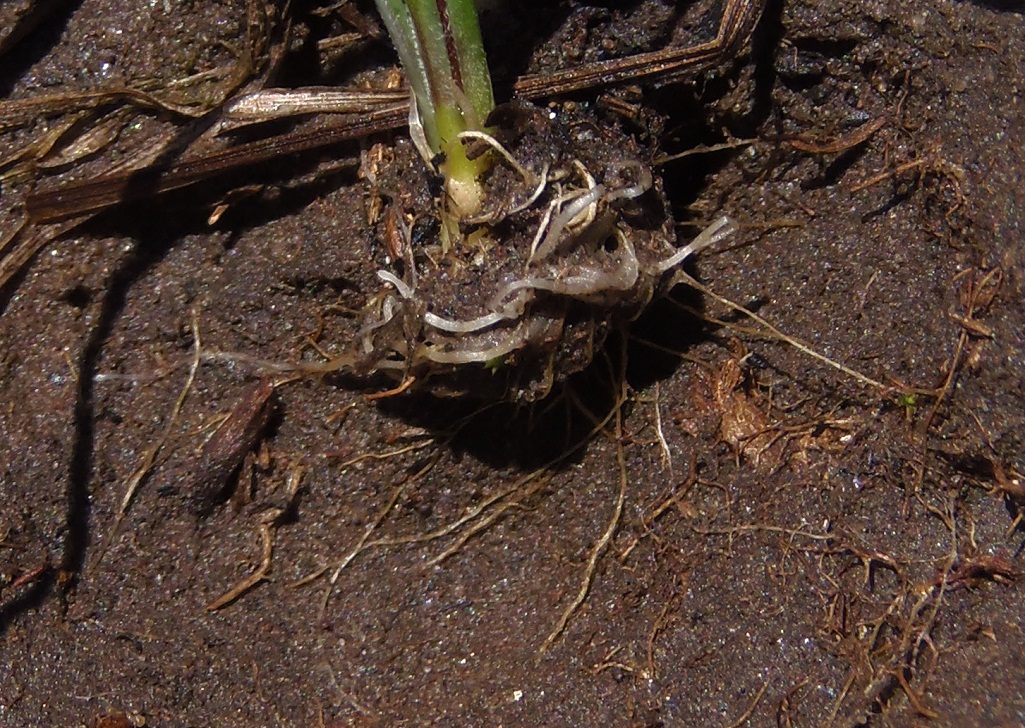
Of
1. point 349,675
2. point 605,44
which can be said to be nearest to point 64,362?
point 349,675

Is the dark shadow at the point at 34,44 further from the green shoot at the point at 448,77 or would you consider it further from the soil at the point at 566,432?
the green shoot at the point at 448,77

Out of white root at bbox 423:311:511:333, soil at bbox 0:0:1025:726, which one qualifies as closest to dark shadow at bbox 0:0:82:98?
soil at bbox 0:0:1025:726

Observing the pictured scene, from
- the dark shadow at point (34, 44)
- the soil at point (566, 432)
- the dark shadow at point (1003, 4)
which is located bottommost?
the soil at point (566, 432)

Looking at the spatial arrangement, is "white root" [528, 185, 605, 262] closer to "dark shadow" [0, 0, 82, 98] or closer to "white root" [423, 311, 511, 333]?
"white root" [423, 311, 511, 333]

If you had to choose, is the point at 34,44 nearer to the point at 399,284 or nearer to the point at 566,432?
the point at 399,284

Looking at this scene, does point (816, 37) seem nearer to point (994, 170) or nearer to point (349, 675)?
point (994, 170)

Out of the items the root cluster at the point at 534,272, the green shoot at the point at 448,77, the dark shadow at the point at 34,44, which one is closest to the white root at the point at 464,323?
the root cluster at the point at 534,272
